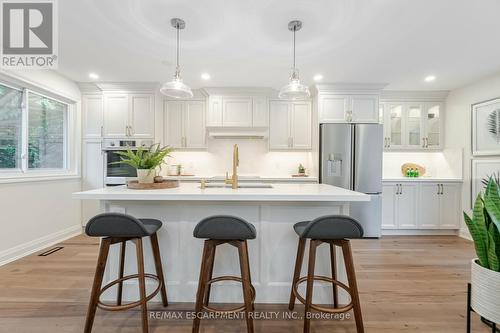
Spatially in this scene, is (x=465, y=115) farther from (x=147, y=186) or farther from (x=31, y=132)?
(x=31, y=132)

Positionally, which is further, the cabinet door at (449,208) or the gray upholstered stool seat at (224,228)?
the cabinet door at (449,208)

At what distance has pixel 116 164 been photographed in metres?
4.07

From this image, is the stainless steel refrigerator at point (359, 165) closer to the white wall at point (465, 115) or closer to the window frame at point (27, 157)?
the white wall at point (465, 115)

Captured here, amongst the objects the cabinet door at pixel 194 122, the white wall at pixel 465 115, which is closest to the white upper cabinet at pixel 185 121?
the cabinet door at pixel 194 122

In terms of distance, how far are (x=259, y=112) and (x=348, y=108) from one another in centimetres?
A: 151

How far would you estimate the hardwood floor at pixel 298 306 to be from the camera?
1812 millimetres

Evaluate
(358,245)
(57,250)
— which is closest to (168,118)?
(57,250)

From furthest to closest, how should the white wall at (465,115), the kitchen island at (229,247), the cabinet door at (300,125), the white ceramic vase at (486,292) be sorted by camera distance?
1. the cabinet door at (300,125)
2. the white wall at (465,115)
3. the kitchen island at (229,247)
4. the white ceramic vase at (486,292)

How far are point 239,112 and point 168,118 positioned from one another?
1.33 metres

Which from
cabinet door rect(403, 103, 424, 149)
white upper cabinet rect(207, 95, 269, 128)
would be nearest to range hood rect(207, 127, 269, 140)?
white upper cabinet rect(207, 95, 269, 128)

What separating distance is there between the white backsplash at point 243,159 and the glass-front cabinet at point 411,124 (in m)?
1.55

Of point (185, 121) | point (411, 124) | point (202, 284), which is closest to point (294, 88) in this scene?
point (202, 284)

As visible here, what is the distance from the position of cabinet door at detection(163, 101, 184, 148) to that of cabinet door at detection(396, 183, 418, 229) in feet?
13.0

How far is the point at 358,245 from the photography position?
362 cm
